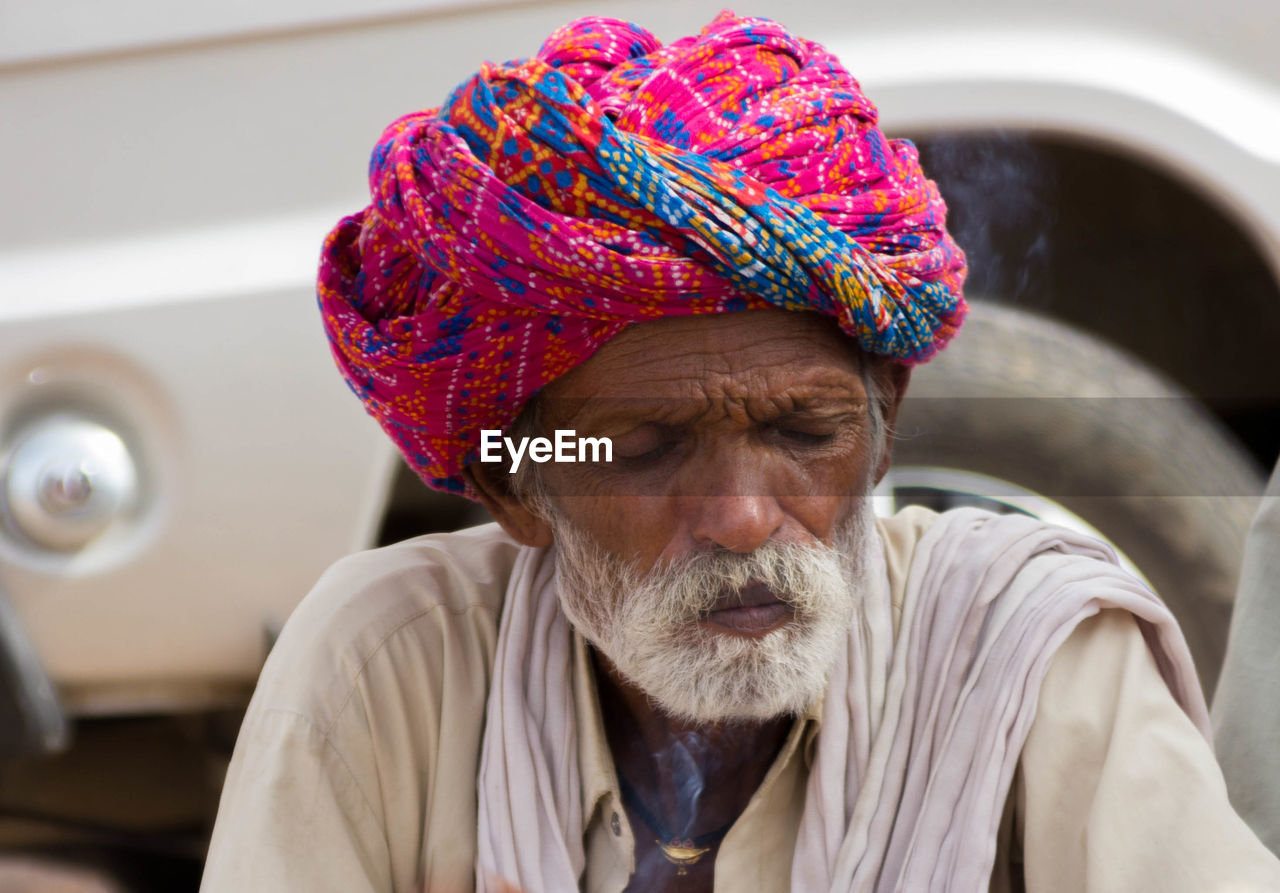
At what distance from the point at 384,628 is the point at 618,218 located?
78cm

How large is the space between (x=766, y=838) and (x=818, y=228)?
3.04ft

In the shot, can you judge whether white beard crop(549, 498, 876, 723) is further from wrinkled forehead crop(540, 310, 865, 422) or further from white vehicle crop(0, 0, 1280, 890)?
white vehicle crop(0, 0, 1280, 890)

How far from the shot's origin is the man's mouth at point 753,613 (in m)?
1.80

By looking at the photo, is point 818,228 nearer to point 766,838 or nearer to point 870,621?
point 870,621

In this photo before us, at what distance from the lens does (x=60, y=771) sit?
3043mm

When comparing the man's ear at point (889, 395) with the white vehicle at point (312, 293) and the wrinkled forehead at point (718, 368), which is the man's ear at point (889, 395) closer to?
the wrinkled forehead at point (718, 368)

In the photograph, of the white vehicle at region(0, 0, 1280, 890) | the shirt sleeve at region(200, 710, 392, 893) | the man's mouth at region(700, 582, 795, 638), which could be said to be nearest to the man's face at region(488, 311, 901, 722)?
the man's mouth at region(700, 582, 795, 638)

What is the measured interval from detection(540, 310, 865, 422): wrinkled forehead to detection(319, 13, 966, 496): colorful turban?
0.14ft

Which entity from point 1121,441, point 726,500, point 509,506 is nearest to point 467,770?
point 509,506

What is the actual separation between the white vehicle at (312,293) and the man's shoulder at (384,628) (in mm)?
525

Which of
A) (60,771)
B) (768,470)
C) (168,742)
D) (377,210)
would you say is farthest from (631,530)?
(60,771)

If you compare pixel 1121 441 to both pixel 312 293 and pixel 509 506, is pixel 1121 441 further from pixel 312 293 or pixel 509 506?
pixel 312 293

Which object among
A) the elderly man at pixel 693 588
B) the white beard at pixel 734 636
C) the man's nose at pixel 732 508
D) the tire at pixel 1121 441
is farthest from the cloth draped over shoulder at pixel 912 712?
the tire at pixel 1121 441

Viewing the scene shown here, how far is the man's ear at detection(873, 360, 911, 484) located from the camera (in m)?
2.03
